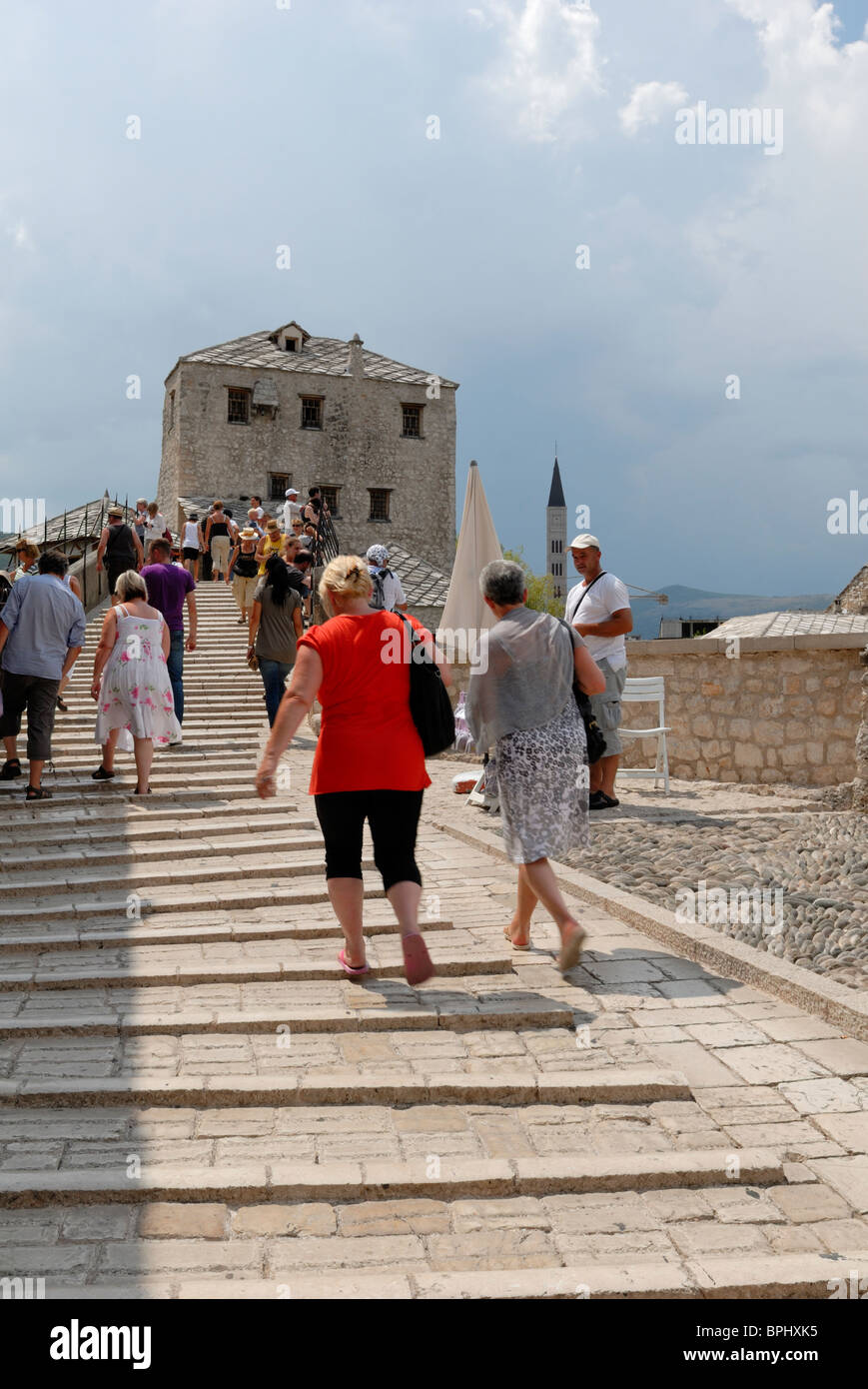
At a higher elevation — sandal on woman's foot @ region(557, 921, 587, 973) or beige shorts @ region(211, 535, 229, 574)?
beige shorts @ region(211, 535, 229, 574)

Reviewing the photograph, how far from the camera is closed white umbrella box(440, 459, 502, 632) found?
1011 centimetres

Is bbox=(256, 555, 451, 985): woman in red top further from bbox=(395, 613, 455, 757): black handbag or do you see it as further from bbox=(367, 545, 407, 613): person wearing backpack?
bbox=(367, 545, 407, 613): person wearing backpack

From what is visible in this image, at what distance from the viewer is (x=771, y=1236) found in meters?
3.30

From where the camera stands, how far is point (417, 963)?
4738 millimetres

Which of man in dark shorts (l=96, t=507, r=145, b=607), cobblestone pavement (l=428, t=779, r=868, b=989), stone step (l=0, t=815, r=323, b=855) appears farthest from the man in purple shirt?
man in dark shorts (l=96, t=507, r=145, b=607)

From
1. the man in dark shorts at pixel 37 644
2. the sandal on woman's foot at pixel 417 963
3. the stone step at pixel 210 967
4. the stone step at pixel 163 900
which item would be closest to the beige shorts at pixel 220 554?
the man in dark shorts at pixel 37 644

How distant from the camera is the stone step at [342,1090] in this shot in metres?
4.05

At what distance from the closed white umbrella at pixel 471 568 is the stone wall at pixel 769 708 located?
3392 mm

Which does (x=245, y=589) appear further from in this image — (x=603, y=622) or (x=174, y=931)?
(x=174, y=931)

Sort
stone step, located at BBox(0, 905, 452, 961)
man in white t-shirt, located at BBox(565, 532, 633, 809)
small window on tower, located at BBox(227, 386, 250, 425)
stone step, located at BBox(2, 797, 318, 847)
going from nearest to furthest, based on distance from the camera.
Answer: stone step, located at BBox(0, 905, 452, 961)
stone step, located at BBox(2, 797, 318, 847)
man in white t-shirt, located at BBox(565, 532, 633, 809)
small window on tower, located at BBox(227, 386, 250, 425)

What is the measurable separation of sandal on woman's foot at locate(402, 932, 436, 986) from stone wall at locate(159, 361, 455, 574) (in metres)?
40.5

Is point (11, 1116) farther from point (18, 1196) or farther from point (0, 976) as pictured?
point (0, 976)

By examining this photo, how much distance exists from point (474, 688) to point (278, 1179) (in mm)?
2435

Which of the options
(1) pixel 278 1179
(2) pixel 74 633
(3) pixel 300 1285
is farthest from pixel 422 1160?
(2) pixel 74 633
